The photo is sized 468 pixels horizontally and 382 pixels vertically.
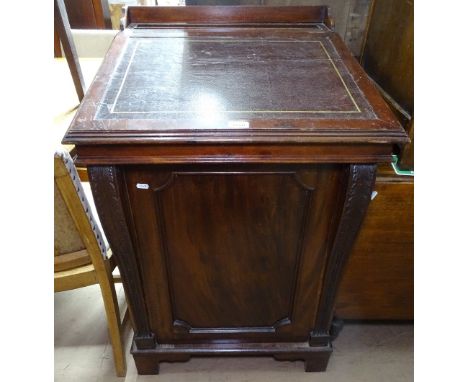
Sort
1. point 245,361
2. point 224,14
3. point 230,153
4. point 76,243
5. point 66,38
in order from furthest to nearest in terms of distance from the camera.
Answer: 1. point 66,38
2. point 245,361
3. point 224,14
4. point 76,243
5. point 230,153

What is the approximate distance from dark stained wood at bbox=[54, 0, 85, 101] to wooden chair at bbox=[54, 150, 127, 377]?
82cm

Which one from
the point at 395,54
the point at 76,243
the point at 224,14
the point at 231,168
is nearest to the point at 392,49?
the point at 395,54

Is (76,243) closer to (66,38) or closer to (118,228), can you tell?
(118,228)

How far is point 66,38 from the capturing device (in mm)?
1520

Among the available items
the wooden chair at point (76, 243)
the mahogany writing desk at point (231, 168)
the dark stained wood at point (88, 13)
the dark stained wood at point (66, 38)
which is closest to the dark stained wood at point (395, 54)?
the mahogany writing desk at point (231, 168)

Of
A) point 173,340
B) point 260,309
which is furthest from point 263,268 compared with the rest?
point 173,340

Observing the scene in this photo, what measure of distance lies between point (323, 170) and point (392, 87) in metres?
→ 0.43

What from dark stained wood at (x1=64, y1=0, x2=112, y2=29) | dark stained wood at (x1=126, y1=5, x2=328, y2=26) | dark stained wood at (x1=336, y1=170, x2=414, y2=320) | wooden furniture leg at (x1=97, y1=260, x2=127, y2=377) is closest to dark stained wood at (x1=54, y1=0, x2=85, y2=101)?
dark stained wood at (x1=126, y1=5, x2=328, y2=26)

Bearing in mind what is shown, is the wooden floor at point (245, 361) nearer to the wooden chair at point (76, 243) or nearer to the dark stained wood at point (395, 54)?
the wooden chair at point (76, 243)

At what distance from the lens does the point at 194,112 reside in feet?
2.57

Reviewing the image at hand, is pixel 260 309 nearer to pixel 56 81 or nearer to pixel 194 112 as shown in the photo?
pixel 194 112

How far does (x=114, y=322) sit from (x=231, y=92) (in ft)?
2.64

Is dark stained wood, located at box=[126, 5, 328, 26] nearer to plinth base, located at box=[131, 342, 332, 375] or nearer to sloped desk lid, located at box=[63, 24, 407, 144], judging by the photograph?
sloped desk lid, located at box=[63, 24, 407, 144]

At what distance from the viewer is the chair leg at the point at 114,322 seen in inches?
45.1
